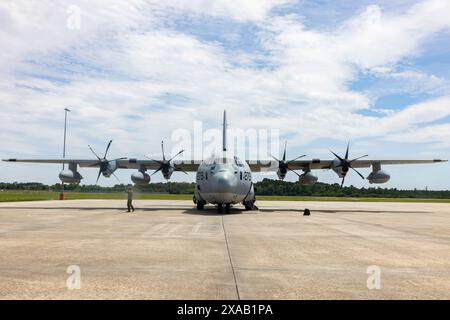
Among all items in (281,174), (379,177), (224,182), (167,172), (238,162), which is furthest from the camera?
(167,172)

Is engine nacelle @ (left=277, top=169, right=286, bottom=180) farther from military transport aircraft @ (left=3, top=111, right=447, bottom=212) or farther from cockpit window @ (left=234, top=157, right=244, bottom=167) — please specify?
cockpit window @ (left=234, top=157, right=244, bottom=167)

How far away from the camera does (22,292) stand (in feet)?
21.3

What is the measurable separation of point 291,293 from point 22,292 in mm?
4190

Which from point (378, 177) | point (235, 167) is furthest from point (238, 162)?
point (378, 177)

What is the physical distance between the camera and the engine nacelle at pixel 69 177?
36.6 m

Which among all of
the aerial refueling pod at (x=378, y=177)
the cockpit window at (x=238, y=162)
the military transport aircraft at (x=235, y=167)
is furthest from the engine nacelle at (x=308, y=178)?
the cockpit window at (x=238, y=162)

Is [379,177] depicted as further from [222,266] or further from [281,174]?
[222,266]

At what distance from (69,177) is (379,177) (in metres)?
26.7

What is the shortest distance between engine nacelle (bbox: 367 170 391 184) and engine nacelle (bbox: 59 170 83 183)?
25.5 metres

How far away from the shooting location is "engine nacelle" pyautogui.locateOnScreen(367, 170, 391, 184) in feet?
116

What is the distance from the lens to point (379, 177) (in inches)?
1393

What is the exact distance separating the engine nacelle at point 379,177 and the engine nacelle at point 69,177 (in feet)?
83.7

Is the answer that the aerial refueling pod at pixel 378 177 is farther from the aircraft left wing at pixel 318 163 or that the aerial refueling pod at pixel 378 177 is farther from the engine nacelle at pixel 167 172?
the engine nacelle at pixel 167 172
